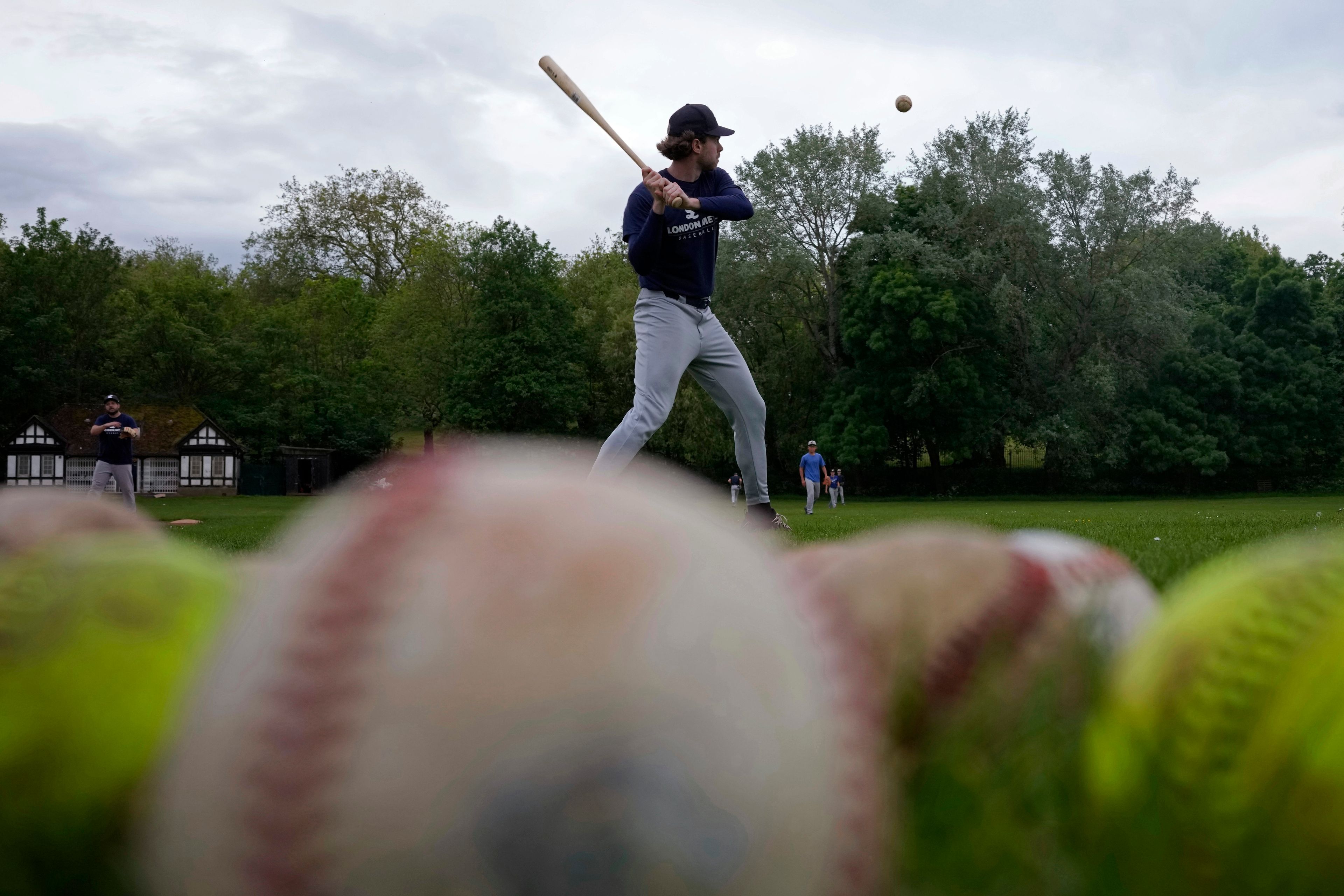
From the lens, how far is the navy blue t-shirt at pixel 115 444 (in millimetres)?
13258

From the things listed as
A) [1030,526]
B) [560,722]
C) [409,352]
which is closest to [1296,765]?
[560,722]

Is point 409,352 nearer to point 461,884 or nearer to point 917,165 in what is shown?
point 917,165

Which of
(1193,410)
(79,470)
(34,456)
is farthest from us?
(79,470)

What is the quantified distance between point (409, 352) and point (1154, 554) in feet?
149

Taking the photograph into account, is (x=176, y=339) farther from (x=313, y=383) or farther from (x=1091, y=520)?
(x=1091, y=520)

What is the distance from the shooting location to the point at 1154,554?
99.7 inches

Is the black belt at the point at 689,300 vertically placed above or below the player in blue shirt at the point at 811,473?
above

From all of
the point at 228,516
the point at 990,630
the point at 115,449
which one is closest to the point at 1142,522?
the point at 990,630

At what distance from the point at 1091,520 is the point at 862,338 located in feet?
79.5

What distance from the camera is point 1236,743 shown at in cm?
99

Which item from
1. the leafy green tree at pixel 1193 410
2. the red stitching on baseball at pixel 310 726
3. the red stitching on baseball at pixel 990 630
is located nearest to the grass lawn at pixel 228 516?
the red stitching on baseball at pixel 310 726

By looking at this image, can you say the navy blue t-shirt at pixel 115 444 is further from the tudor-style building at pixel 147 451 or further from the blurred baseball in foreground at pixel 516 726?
the tudor-style building at pixel 147 451

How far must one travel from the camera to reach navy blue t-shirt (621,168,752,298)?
559 centimetres

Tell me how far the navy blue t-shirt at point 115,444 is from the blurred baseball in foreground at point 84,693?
13.6 meters
